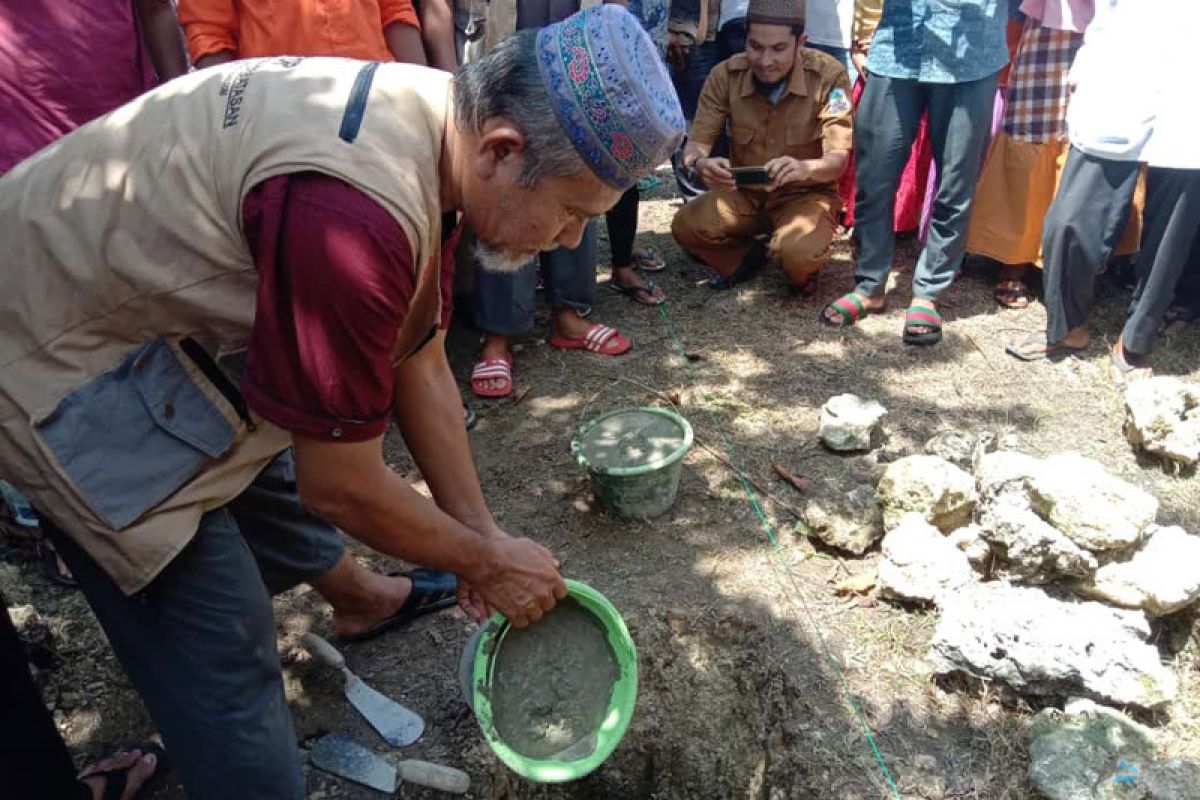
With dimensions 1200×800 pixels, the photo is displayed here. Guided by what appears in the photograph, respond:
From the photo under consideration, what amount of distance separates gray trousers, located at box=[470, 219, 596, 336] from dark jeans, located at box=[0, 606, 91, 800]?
2.34 metres

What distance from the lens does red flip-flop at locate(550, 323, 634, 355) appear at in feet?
13.9

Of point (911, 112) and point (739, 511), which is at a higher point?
point (911, 112)

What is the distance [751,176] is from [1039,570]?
2.63 m

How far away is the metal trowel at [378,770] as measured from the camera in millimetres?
2211

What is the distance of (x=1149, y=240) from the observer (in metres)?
3.89

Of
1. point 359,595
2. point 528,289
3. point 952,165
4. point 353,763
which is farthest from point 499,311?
point 952,165

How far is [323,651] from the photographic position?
8.16 ft

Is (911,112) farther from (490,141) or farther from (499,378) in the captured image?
(490,141)

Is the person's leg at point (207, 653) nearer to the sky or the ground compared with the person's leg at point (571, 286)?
nearer to the sky

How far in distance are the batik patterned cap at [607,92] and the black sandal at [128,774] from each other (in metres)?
1.94

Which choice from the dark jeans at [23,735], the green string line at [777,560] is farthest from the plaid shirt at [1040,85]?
the dark jeans at [23,735]

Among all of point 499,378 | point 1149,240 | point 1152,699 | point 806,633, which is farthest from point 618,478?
point 1149,240

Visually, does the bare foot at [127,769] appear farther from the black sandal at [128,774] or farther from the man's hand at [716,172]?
the man's hand at [716,172]

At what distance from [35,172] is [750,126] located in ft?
12.3
